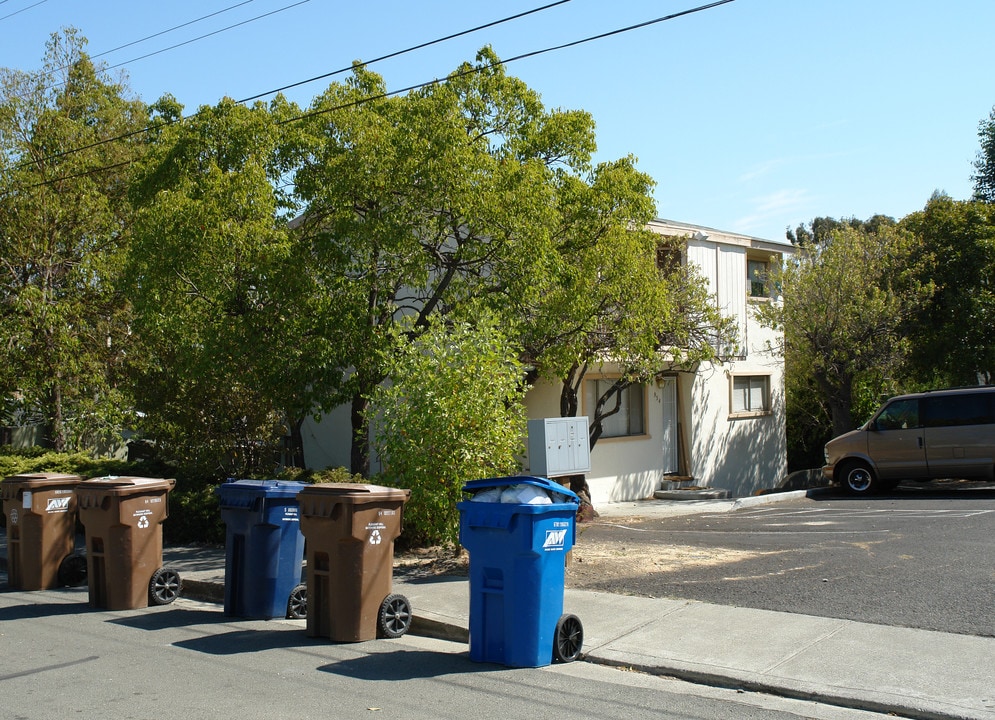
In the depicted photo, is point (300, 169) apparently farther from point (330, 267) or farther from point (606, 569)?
point (606, 569)

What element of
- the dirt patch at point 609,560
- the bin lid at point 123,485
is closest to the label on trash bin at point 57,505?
the bin lid at point 123,485

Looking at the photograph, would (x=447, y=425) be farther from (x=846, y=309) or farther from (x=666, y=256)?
(x=846, y=309)

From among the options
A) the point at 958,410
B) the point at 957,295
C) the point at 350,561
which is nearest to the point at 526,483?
the point at 350,561

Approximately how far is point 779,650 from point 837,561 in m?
3.85

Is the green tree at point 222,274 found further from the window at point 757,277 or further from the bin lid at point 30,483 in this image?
the window at point 757,277

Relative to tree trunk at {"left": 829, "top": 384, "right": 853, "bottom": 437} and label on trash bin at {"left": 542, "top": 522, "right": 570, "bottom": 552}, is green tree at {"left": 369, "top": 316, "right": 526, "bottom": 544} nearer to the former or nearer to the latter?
label on trash bin at {"left": 542, "top": 522, "right": 570, "bottom": 552}

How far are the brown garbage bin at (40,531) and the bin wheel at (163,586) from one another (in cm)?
196

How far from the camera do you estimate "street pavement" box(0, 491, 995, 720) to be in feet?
21.2

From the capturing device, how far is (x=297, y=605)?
30.5 feet

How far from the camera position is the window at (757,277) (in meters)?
22.7

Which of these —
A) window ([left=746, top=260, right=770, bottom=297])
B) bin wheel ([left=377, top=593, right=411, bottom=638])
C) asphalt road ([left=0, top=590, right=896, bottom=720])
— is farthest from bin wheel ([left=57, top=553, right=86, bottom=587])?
window ([left=746, top=260, right=770, bottom=297])

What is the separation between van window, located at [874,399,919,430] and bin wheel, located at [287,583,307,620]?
12664 millimetres

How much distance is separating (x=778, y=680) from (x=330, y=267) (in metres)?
8.33

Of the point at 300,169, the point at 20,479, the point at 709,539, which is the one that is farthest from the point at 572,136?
the point at 20,479
